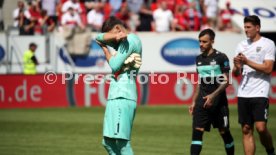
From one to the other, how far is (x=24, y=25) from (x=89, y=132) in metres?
11.9

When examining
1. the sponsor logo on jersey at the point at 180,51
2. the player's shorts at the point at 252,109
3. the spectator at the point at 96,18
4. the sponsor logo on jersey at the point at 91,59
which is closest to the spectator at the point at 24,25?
the sponsor logo on jersey at the point at 91,59

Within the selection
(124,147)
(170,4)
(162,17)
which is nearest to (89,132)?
(124,147)

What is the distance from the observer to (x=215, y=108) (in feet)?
39.3

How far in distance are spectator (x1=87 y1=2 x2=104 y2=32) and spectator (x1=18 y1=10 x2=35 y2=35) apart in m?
2.25

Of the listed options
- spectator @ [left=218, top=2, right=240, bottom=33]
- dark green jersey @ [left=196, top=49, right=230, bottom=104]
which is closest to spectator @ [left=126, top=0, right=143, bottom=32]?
spectator @ [left=218, top=2, right=240, bottom=33]

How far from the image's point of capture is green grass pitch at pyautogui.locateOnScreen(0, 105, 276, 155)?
14.3 m

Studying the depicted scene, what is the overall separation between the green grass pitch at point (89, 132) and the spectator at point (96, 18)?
16.3ft

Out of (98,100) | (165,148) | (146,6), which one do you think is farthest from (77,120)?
(146,6)

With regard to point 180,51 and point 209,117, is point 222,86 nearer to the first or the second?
point 209,117

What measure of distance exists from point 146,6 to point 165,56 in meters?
2.47

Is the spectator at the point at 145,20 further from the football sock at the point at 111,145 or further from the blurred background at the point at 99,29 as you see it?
the football sock at the point at 111,145

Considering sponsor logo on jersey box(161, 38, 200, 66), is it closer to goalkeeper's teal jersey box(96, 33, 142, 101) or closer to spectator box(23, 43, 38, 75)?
spectator box(23, 43, 38, 75)

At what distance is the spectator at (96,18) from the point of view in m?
28.8

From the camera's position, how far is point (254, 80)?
38.8 ft
